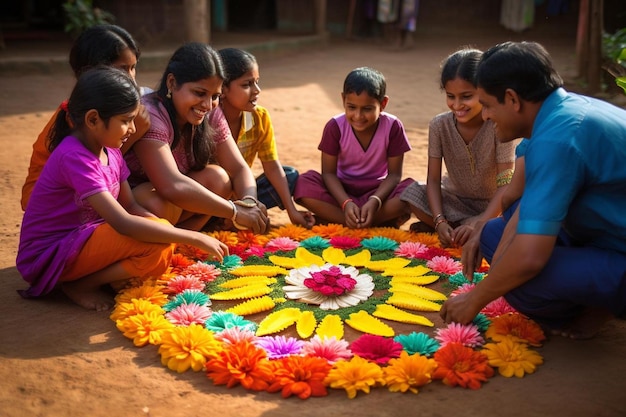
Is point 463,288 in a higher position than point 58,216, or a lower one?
lower

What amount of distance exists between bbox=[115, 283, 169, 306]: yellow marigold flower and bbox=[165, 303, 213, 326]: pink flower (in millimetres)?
116

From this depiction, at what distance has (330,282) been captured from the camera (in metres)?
3.07

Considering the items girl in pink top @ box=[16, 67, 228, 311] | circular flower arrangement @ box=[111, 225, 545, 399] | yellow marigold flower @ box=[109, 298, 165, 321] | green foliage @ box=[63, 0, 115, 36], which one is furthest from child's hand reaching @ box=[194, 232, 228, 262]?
green foliage @ box=[63, 0, 115, 36]

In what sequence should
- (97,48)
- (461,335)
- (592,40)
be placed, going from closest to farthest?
(461,335)
(97,48)
(592,40)

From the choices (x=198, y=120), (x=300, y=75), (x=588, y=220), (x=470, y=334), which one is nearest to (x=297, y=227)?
(x=198, y=120)

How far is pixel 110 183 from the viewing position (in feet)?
9.63

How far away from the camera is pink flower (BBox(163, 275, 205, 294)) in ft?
9.91

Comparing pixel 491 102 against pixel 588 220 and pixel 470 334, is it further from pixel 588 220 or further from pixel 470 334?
pixel 470 334

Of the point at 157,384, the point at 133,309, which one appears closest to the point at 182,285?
the point at 133,309

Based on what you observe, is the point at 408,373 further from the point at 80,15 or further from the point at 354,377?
the point at 80,15

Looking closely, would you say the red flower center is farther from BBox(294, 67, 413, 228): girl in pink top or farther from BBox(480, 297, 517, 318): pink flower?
BBox(294, 67, 413, 228): girl in pink top

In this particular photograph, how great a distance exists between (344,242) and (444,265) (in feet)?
1.91

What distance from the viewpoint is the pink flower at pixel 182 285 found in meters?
3.02

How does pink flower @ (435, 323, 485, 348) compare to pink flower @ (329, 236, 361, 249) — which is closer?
pink flower @ (435, 323, 485, 348)
